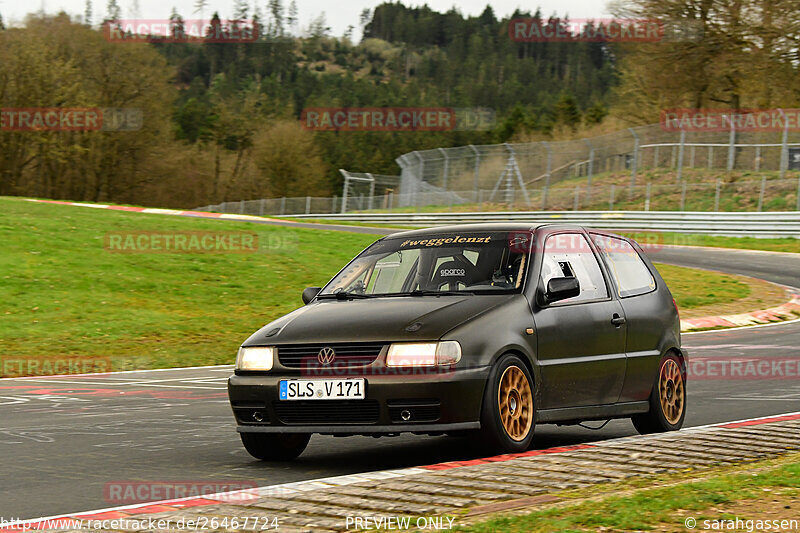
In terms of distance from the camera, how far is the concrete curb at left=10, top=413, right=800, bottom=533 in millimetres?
4816

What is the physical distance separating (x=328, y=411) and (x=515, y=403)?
3.99 ft

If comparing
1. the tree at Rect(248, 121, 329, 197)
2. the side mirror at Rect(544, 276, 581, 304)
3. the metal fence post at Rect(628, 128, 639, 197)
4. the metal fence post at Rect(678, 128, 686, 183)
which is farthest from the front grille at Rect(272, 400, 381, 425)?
the tree at Rect(248, 121, 329, 197)

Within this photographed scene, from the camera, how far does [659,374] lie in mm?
8656

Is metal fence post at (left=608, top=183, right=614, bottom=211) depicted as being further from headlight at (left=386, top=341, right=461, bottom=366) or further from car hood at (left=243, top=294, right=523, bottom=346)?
headlight at (left=386, top=341, right=461, bottom=366)

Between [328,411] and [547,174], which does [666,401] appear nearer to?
[328,411]

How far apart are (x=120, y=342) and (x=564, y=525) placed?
44.4 feet

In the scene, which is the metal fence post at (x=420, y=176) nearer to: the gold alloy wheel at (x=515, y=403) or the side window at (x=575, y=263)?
the side window at (x=575, y=263)

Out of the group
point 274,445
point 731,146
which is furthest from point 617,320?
point 731,146

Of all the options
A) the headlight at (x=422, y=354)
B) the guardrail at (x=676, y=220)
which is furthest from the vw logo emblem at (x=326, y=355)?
the guardrail at (x=676, y=220)

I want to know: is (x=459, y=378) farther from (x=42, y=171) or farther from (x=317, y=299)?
(x=42, y=171)

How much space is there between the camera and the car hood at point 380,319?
6.80m

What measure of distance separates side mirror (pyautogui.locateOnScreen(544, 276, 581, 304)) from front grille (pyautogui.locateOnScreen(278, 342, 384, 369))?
146cm

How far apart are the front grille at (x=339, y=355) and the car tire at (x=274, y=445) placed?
527mm

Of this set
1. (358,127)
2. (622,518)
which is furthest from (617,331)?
(358,127)
